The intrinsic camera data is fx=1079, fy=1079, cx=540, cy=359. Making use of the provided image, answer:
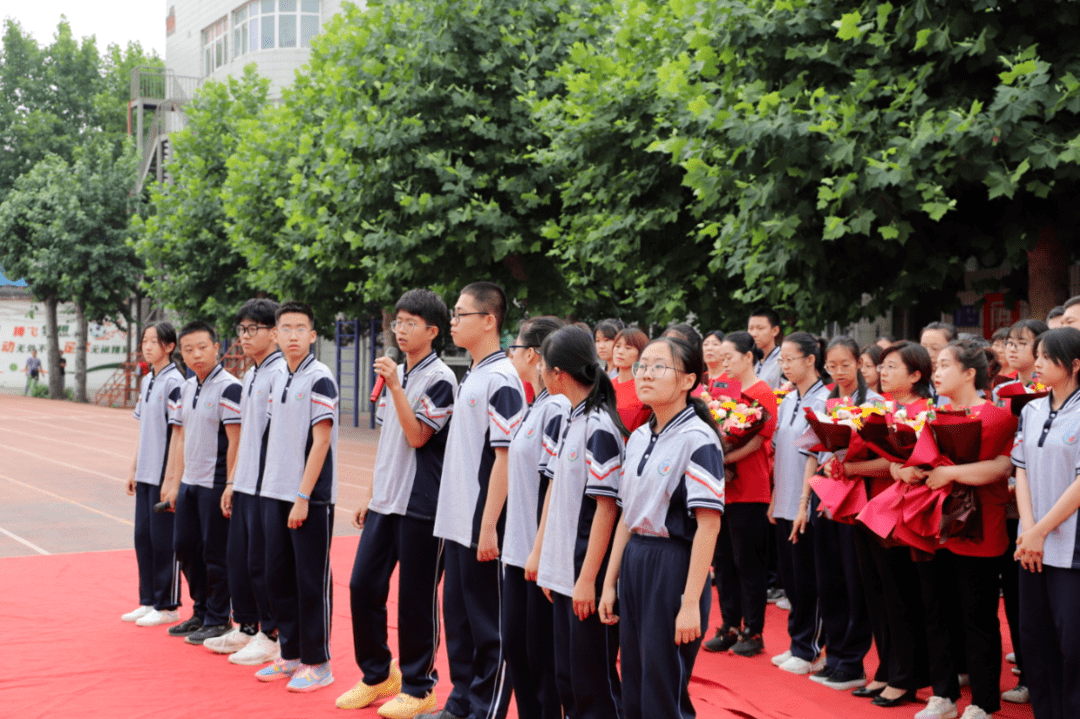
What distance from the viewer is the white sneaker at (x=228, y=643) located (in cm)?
658

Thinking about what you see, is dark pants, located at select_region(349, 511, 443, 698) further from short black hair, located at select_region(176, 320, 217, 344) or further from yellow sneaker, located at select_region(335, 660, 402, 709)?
short black hair, located at select_region(176, 320, 217, 344)

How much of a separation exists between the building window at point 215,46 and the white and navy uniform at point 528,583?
34.9 metres

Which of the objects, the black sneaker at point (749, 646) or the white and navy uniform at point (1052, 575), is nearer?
the white and navy uniform at point (1052, 575)

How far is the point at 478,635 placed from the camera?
4988 millimetres

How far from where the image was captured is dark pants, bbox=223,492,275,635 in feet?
Answer: 19.9

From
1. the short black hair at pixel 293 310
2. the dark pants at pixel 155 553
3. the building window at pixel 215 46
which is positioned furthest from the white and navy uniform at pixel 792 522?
the building window at pixel 215 46

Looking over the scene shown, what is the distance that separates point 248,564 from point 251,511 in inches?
12.2

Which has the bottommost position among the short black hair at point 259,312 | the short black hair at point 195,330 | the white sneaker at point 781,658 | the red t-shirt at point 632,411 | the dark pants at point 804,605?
the white sneaker at point 781,658

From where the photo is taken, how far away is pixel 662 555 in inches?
156

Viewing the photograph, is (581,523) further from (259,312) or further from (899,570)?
(259,312)

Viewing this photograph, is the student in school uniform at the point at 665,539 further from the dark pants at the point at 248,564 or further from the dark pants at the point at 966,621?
the dark pants at the point at 248,564

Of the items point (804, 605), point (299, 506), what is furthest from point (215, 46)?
point (804, 605)

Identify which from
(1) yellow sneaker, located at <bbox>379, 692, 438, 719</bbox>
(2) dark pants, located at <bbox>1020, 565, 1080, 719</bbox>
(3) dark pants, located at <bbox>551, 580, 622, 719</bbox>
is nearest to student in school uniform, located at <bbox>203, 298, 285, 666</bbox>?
(1) yellow sneaker, located at <bbox>379, 692, 438, 719</bbox>

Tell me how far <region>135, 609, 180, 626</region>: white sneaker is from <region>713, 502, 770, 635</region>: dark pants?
12.2 ft
